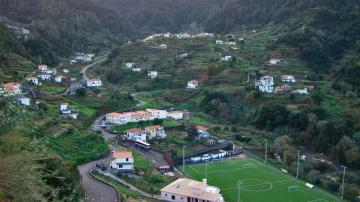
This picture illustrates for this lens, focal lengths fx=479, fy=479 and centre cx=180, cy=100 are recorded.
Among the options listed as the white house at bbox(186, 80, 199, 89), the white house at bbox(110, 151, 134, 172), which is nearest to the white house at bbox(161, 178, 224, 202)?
the white house at bbox(110, 151, 134, 172)

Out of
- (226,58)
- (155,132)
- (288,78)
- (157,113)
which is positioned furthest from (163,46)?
(155,132)

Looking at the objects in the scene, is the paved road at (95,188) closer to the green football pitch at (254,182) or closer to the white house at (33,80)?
the green football pitch at (254,182)

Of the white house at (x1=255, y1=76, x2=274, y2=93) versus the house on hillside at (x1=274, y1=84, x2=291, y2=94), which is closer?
the house on hillside at (x1=274, y1=84, x2=291, y2=94)

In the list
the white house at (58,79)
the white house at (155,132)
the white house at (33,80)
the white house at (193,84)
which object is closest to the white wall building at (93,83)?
the white house at (58,79)

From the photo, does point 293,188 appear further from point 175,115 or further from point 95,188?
point 175,115

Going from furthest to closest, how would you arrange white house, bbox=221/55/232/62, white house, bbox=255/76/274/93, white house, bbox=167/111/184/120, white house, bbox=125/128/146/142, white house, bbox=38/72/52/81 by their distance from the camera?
white house, bbox=221/55/232/62, white house, bbox=38/72/52/81, white house, bbox=255/76/274/93, white house, bbox=167/111/184/120, white house, bbox=125/128/146/142

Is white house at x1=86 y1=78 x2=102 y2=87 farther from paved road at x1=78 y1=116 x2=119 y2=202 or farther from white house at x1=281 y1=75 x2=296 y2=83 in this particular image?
paved road at x1=78 y1=116 x2=119 y2=202

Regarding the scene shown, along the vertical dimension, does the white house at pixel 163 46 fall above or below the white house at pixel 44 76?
above
